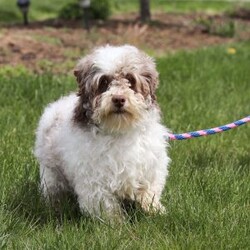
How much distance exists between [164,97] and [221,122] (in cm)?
108

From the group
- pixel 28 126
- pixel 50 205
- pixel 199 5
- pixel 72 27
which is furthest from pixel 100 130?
pixel 199 5

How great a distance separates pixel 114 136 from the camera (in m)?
4.61

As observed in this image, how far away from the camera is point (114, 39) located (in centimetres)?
1202

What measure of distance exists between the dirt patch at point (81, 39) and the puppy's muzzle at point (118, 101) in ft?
17.3

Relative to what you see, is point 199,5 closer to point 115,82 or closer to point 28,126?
point 28,126

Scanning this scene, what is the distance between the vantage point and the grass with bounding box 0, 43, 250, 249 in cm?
420

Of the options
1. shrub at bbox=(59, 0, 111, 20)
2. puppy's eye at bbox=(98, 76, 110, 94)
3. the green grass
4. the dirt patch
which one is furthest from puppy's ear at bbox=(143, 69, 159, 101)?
the green grass

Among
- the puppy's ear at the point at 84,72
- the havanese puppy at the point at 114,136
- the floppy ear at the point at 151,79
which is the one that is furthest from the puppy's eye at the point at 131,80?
the puppy's ear at the point at 84,72

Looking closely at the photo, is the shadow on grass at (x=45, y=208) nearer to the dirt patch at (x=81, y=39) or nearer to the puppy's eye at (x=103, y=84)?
the puppy's eye at (x=103, y=84)

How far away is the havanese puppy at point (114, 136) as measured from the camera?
4.39m

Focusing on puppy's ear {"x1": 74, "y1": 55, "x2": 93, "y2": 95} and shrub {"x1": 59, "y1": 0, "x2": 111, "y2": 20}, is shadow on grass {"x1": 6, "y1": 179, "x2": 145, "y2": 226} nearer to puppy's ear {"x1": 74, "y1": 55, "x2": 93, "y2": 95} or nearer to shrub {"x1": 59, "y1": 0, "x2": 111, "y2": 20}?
puppy's ear {"x1": 74, "y1": 55, "x2": 93, "y2": 95}

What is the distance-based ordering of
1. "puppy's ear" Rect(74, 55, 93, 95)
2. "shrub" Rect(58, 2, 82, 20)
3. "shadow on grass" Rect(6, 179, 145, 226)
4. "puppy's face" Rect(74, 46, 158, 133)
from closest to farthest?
"puppy's face" Rect(74, 46, 158, 133), "puppy's ear" Rect(74, 55, 93, 95), "shadow on grass" Rect(6, 179, 145, 226), "shrub" Rect(58, 2, 82, 20)

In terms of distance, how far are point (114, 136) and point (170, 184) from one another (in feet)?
2.81

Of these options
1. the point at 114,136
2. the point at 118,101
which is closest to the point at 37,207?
the point at 114,136
